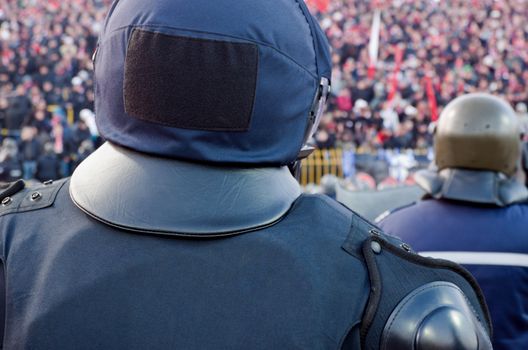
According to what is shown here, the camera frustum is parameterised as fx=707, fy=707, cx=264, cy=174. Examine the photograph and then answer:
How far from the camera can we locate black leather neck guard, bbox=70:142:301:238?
1064 millimetres

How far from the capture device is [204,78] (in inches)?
42.5

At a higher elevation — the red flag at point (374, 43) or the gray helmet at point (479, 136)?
the gray helmet at point (479, 136)

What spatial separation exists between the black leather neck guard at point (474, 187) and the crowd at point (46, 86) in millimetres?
11433

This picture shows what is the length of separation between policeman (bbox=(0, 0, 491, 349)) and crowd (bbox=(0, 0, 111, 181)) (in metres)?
12.7

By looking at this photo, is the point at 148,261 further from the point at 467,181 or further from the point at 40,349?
the point at 467,181

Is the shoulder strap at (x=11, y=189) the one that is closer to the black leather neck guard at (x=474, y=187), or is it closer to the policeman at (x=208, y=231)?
the policeman at (x=208, y=231)

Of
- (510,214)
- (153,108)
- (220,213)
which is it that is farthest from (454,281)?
(510,214)

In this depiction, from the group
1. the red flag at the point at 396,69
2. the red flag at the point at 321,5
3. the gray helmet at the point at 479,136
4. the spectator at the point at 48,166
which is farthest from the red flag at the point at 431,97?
the gray helmet at the point at 479,136

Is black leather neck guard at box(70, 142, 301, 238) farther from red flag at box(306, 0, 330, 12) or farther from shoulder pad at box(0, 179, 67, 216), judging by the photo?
red flag at box(306, 0, 330, 12)

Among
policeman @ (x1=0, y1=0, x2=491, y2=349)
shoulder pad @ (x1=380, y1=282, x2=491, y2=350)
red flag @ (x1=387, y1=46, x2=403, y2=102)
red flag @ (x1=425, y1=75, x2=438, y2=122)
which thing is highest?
policeman @ (x1=0, y1=0, x2=491, y2=349)

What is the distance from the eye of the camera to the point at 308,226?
3.61 feet

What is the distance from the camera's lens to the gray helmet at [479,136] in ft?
9.78

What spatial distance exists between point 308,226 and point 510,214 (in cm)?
191

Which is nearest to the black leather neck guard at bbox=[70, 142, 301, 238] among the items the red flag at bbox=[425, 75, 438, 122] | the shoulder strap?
the shoulder strap
